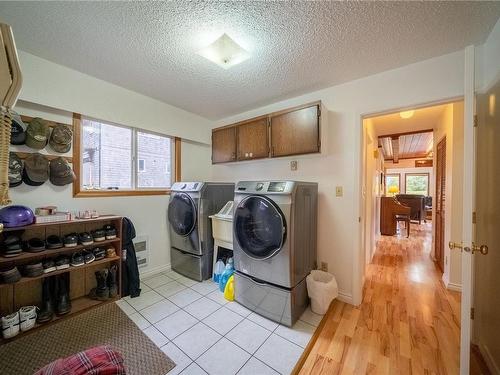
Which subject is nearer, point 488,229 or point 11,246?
point 488,229

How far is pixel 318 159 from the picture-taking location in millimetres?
2336

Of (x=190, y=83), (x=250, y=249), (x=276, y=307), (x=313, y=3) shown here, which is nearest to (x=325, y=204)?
(x=250, y=249)

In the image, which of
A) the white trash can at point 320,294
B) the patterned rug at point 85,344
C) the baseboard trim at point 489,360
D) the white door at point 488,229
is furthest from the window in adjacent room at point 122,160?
the baseboard trim at point 489,360

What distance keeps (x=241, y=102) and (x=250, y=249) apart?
186 cm

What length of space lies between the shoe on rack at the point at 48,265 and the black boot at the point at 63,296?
20cm

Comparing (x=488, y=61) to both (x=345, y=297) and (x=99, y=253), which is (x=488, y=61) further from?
(x=99, y=253)

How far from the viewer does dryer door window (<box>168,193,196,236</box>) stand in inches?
98.9

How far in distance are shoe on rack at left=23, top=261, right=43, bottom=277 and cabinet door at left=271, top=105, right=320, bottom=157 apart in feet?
7.83

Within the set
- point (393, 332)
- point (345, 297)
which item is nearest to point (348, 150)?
point (345, 297)

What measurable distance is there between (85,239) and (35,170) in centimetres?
73

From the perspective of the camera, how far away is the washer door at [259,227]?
1768 millimetres

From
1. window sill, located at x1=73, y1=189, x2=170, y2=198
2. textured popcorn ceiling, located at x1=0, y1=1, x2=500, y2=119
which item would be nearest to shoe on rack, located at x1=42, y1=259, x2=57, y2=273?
window sill, located at x1=73, y1=189, x2=170, y2=198

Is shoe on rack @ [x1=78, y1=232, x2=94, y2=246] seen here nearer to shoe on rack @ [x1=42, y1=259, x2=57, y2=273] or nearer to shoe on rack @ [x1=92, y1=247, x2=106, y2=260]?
shoe on rack @ [x1=92, y1=247, x2=106, y2=260]

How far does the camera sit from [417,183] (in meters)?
8.77
